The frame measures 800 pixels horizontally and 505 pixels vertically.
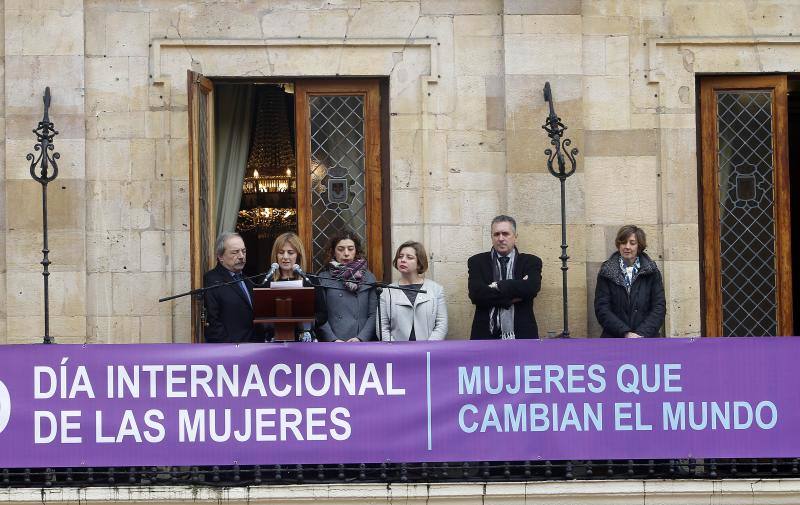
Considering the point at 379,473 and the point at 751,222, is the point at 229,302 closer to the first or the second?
the point at 379,473

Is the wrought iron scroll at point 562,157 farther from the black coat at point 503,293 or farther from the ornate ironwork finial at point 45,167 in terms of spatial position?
the ornate ironwork finial at point 45,167

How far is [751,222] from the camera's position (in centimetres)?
1429

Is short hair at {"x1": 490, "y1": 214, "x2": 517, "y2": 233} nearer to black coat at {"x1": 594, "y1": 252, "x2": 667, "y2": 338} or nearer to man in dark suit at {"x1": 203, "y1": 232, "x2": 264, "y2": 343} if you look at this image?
black coat at {"x1": 594, "y1": 252, "x2": 667, "y2": 338}

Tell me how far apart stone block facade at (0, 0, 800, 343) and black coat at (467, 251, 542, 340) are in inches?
29.4

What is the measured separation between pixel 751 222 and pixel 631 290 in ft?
5.63

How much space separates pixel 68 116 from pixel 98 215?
0.90 m

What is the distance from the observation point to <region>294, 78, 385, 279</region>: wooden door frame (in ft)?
46.6

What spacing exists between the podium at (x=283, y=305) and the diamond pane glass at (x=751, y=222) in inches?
163

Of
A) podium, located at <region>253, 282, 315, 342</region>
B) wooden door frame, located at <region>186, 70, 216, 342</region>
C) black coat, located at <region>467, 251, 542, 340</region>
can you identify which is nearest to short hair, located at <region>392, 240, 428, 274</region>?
black coat, located at <region>467, 251, 542, 340</region>

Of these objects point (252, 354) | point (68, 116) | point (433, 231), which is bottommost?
point (252, 354)

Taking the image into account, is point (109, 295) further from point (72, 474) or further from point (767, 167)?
point (767, 167)

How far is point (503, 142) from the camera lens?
1405cm

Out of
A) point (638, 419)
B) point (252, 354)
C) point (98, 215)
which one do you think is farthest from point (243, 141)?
point (638, 419)

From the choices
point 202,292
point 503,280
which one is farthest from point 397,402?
point 202,292
